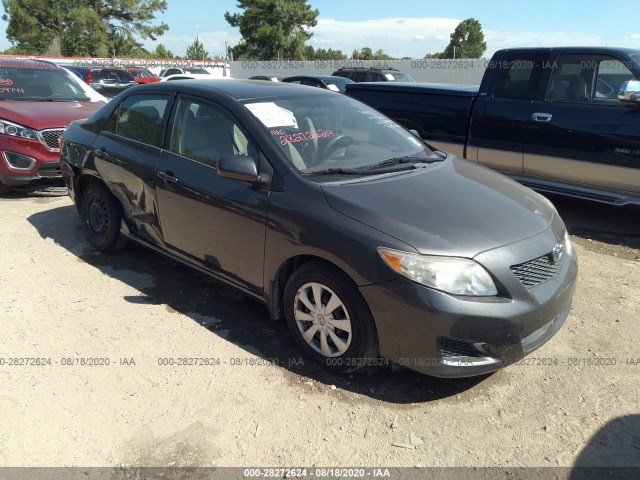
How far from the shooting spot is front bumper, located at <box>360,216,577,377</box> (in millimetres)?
2629

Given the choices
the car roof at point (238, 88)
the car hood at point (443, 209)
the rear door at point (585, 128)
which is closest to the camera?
the car hood at point (443, 209)

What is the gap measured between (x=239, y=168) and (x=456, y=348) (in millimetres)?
1671

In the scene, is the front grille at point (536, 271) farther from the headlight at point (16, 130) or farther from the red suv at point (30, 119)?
the headlight at point (16, 130)

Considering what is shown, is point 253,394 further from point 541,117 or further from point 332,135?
point 541,117

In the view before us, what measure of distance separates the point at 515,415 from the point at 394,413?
665 mm

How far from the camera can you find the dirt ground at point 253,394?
2600mm

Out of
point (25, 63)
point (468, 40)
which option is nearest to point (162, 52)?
point (468, 40)

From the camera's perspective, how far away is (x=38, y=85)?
760cm

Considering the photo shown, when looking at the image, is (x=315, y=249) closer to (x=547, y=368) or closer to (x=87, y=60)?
(x=547, y=368)

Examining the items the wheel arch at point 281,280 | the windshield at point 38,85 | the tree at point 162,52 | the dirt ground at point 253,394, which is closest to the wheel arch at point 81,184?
→ the dirt ground at point 253,394

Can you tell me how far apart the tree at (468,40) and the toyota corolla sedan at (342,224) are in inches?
2692

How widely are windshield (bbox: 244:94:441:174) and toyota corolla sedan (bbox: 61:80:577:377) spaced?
1 cm

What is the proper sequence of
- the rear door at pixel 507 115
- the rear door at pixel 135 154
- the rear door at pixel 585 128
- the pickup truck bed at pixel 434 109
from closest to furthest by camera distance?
the rear door at pixel 135 154 < the rear door at pixel 585 128 < the rear door at pixel 507 115 < the pickup truck bed at pixel 434 109

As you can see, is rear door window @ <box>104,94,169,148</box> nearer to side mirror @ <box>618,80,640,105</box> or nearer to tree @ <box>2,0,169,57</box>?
side mirror @ <box>618,80,640,105</box>
